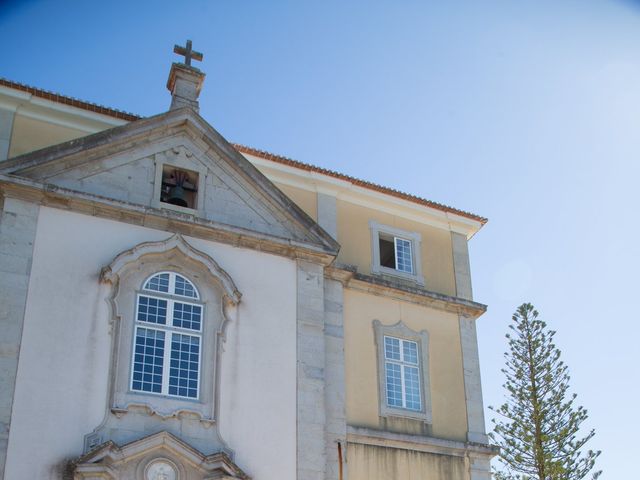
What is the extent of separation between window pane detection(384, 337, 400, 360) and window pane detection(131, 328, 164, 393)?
17.0ft

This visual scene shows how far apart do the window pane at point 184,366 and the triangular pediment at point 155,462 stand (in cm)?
101

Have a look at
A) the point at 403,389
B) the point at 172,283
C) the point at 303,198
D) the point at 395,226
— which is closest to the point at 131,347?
the point at 172,283

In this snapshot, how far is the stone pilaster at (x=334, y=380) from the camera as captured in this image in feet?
57.5

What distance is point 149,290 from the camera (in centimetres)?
1670

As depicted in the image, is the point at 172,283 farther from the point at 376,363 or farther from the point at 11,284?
the point at 376,363

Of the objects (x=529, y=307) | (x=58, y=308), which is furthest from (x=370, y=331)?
(x=529, y=307)

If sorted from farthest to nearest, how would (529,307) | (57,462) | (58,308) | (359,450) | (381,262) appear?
(529,307), (381,262), (359,450), (58,308), (57,462)

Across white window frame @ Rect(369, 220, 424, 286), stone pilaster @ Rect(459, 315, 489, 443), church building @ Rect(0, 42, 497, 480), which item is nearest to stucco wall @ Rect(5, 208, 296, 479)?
church building @ Rect(0, 42, 497, 480)

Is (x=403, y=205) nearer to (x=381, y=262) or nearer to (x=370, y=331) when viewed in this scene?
(x=381, y=262)

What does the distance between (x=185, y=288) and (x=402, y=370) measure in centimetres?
515

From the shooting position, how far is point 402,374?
19531mm

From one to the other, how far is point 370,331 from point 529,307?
46.1ft

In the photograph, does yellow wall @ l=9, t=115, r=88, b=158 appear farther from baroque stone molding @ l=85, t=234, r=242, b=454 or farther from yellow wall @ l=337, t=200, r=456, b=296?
yellow wall @ l=337, t=200, r=456, b=296

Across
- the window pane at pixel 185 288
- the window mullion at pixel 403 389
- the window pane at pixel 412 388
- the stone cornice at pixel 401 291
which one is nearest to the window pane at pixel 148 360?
the window pane at pixel 185 288
